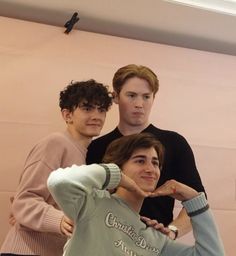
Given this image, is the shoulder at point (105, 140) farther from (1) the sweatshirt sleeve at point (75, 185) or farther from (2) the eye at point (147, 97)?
(1) the sweatshirt sleeve at point (75, 185)

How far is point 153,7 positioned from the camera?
79.4 inches

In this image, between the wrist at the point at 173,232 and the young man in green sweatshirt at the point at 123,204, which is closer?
the young man in green sweatshirt at the point at 123,204

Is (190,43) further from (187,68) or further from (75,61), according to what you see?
(75,61)

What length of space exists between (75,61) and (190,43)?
605 millimetres

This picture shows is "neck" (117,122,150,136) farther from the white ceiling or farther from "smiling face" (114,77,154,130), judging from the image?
the white ceiling

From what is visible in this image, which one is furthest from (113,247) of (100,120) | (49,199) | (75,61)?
(75,61)

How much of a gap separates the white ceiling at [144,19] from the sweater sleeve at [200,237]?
1056 mm

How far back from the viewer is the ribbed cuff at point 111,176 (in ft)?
3.57

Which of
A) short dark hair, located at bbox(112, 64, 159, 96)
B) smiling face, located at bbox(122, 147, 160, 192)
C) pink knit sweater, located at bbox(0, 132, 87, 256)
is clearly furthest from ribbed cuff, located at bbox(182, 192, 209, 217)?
short dark hair, located at bbox(112, 64, 159, 96)

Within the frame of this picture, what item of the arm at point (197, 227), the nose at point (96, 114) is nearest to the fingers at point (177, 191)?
the arm at point (197, 227)

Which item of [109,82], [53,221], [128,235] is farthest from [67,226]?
[109,82]

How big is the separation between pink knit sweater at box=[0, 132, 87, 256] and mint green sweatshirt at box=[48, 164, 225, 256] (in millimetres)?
189

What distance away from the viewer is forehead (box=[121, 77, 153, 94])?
154 centimetres

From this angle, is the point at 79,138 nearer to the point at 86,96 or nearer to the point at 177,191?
the point at 86,96
